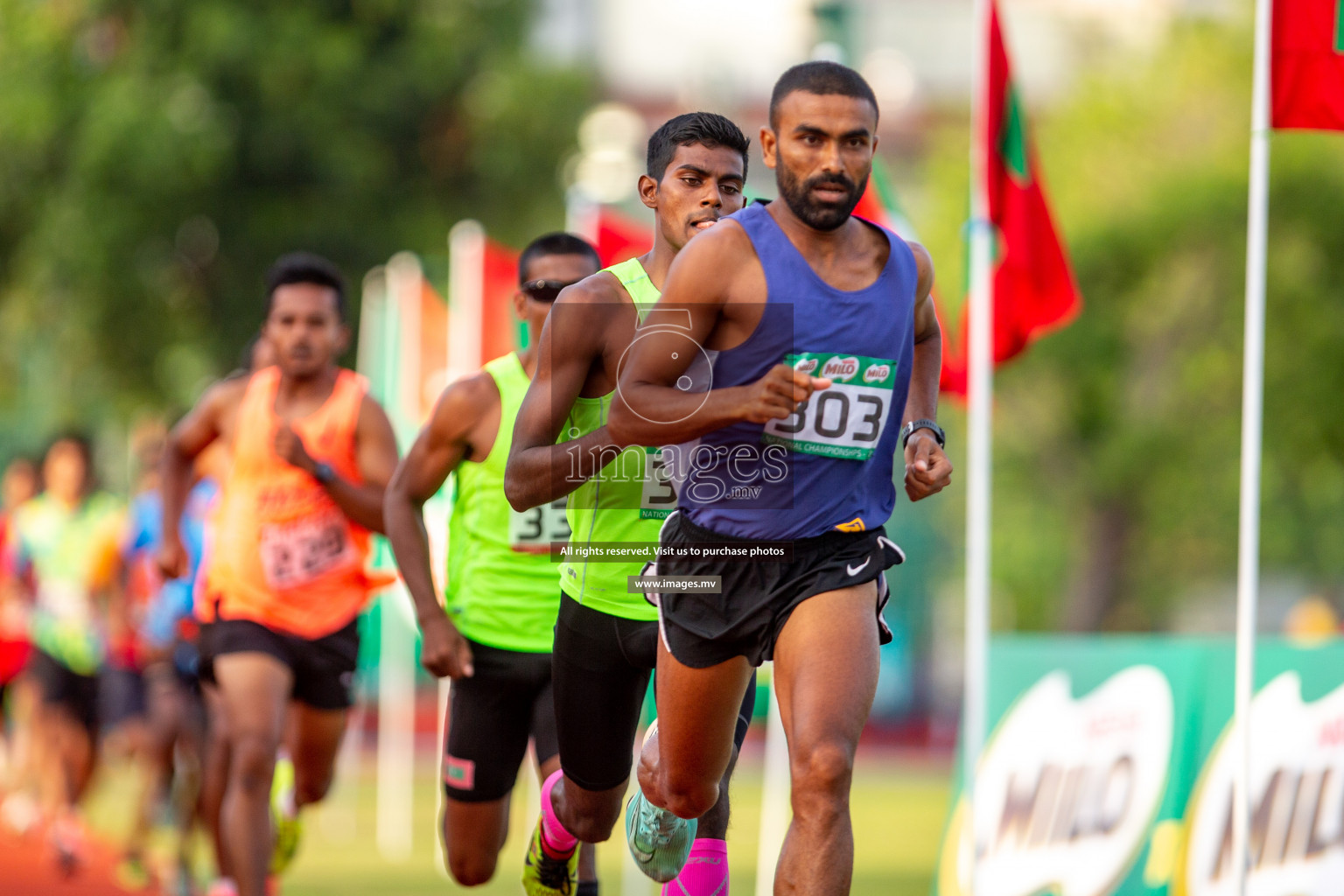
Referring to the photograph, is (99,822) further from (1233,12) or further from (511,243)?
(1233,12)

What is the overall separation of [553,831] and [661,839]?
84 cm

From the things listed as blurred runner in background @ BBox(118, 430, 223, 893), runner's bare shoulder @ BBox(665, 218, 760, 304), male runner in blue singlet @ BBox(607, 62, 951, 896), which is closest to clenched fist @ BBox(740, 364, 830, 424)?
male runner in blue singlet @ BBox(607, 62, 951, 896)

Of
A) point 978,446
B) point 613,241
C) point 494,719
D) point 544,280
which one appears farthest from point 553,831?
point 613,241

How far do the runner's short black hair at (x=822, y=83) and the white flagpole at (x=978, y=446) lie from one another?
150 inches

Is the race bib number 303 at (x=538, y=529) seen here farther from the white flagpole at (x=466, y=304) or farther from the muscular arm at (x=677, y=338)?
the white flagpole at (x=466, y=304)

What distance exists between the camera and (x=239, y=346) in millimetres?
21859

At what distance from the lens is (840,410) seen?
4668mm

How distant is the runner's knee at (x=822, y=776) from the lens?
441 centimetres

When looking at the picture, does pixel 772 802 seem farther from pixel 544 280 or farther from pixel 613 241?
pixel 544 280

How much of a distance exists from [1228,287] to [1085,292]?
2.26 meters

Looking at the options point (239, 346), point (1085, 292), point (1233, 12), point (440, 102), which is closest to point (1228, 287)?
point (1085, 292)

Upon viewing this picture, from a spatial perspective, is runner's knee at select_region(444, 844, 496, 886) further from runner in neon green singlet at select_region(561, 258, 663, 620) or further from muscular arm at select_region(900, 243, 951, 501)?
muscular arm at select_region(900, 243, 951, 501)

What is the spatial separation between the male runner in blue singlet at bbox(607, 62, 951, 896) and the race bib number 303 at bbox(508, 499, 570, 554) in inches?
63.7

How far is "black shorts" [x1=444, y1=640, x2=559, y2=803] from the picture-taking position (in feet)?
21.5
